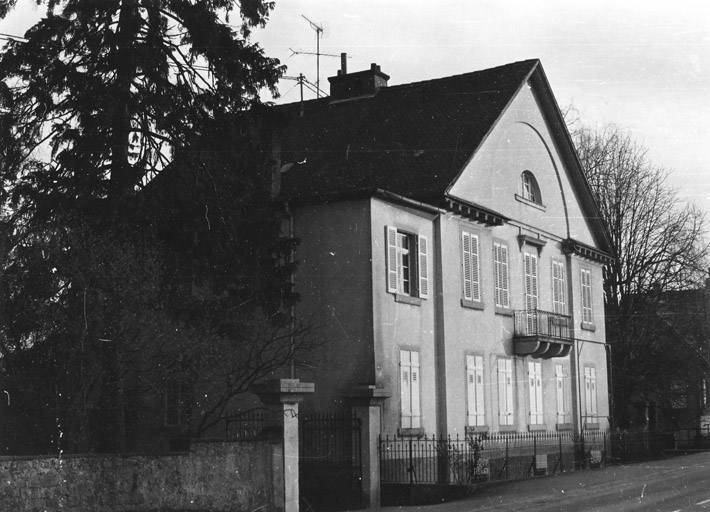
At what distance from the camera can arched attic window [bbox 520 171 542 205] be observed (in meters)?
32.3

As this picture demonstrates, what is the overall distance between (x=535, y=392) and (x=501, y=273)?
154 inches

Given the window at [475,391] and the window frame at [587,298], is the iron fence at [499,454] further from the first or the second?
the window frame at [587,298]

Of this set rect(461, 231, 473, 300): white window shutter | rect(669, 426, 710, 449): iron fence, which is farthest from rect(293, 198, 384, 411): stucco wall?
rect(669, 426, 710, 449): iron fence

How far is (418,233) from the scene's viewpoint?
26062 mm

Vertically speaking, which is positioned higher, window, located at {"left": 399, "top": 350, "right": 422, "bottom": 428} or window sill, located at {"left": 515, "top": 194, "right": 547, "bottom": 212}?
window sill, located at {"left": 515, "top": 194, "right": 547, "bottom": 212}

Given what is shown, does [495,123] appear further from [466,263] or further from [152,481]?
[152,481]

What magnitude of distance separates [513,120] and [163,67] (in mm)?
12952

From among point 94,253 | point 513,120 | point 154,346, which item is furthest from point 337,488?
point 513,120

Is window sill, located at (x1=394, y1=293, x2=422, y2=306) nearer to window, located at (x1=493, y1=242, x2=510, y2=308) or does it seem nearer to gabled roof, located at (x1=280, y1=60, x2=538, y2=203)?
gabled roof, located at (x1=280, y1=60, x2=538, y2=203)

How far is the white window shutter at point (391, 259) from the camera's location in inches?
975

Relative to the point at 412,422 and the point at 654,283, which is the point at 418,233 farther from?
the point at 654,283

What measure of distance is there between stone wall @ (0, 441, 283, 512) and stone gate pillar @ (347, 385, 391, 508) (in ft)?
10.9

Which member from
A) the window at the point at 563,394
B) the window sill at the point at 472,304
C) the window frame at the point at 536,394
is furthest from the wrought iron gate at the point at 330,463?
the window at the point at 563,394

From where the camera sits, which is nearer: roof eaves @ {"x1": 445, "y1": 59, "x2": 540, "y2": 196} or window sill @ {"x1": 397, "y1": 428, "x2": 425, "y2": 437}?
window sill @ {"x1": 397, "y1": 428, "x2": 425, "y2": 437}
